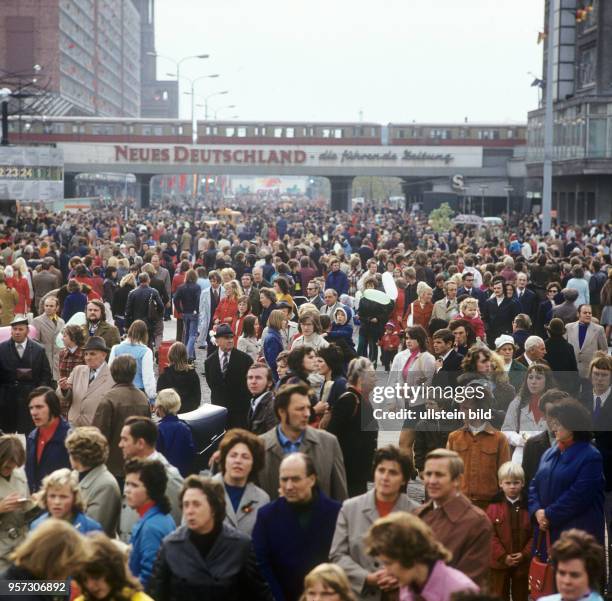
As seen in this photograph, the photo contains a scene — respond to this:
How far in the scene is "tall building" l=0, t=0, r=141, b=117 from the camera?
121312mm

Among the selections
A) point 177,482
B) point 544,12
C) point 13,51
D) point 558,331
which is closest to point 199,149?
point 544,12

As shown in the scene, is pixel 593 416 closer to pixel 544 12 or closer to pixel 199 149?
pixel 544 12

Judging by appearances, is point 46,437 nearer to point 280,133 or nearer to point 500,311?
point 500,311

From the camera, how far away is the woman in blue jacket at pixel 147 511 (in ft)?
22.1

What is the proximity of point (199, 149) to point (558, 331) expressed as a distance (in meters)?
75.4

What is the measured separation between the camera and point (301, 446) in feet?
25.8

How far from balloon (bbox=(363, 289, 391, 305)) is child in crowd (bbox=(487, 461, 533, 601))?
Result: 33.1 feet

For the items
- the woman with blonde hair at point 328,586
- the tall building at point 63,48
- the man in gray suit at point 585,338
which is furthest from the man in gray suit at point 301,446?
the tall building at point 63,48

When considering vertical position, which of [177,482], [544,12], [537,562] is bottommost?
[537,562]

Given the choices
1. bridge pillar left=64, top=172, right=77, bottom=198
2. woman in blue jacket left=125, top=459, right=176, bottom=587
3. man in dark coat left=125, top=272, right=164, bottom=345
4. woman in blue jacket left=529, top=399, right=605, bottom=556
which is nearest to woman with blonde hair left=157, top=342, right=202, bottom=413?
woman in blue jacket left=529, top=399, right=605, bottom=556

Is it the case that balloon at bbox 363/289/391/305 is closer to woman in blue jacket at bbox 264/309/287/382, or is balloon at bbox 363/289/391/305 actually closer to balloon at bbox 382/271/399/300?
balloon at bbox 382/271/399/300

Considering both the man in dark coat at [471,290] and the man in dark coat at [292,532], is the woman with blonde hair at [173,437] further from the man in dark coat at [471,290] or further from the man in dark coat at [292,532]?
the man in dark coat at [471,290]

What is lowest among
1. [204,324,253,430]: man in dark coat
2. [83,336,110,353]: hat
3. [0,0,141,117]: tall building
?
[204,324,253,430]: man in dark coat

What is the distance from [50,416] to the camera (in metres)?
8.84
